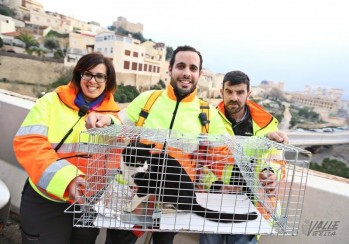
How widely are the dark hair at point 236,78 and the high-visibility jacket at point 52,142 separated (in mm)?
908

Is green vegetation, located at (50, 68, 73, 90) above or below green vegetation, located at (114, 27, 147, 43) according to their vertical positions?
below

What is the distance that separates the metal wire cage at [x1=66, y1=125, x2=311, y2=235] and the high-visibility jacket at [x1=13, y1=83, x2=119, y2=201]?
15 cm

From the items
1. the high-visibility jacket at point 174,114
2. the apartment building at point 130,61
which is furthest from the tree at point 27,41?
the high-visibility jacket at point 174,114

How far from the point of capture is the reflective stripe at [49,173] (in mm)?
1431

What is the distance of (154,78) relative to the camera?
167ft

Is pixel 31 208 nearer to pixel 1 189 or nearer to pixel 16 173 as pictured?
pixel 1 189

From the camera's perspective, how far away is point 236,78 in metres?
2.07

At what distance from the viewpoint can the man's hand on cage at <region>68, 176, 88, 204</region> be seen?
131cm

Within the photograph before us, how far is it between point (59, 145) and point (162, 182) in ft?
2.47

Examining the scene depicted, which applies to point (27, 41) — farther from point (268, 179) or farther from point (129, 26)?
point (268, 179)

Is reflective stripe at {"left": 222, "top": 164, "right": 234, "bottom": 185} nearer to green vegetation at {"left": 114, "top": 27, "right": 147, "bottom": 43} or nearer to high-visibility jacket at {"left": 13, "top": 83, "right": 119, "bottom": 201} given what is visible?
high-visibility jacket at {"left": 13, "top": 83, "right": 119, "bottom": 201}

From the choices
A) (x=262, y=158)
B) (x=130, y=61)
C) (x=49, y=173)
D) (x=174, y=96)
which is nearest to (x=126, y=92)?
(x=130, y=61)


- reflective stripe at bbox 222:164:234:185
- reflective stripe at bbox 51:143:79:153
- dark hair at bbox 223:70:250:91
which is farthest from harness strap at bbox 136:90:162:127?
reflective stripe at bbox 222:164:234:185

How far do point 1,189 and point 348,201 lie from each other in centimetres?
254
